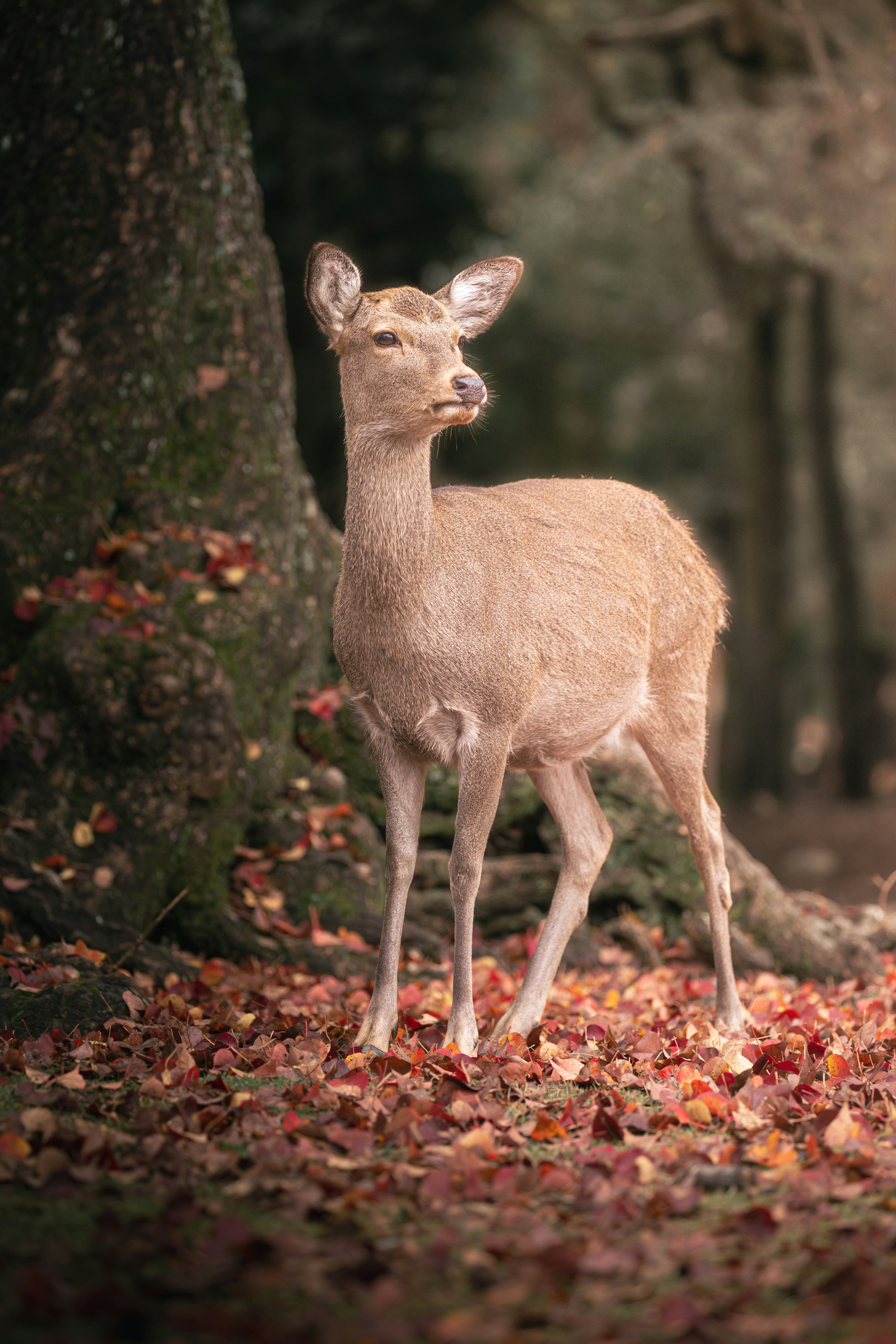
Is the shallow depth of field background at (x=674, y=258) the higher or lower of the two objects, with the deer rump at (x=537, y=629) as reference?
higher

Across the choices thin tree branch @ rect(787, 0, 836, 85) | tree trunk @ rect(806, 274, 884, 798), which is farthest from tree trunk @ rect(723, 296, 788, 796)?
thin tree branch @ rect(787, 0, 836, 85)

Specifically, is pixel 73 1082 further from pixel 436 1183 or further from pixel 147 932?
pixel 147 932

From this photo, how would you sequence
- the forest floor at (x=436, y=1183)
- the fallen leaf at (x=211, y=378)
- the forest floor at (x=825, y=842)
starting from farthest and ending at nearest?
1. the forest floor at (x=825, y=842)
2. the fallen leaf at (x=211, y=378)
3. the forest floor at (x=436, y=1183)

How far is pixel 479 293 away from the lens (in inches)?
220

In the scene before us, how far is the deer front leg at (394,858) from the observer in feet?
17.2

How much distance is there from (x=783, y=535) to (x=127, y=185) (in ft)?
42.7

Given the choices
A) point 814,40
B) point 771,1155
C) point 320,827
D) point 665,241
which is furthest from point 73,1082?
point 665,241

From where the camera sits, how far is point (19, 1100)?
14.5 ft

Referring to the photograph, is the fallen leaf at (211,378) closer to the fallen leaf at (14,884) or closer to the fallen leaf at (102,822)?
the fallen leaf at (102,822)

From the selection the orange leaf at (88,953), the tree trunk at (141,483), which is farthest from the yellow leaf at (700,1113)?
the tree trunk at (141,483)

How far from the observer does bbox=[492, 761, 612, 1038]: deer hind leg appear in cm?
595

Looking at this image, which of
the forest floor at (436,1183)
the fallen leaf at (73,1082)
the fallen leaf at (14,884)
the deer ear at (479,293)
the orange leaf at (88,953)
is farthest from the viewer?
the fallen leaf at (14,884)

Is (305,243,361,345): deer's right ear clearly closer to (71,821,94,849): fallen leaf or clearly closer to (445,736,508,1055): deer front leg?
(445,736,508,1055): deer front leg

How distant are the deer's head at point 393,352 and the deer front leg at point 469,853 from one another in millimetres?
1352
